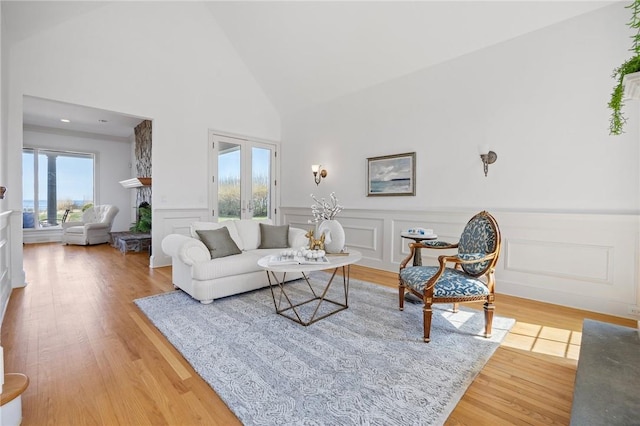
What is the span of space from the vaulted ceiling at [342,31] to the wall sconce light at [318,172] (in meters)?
1.26

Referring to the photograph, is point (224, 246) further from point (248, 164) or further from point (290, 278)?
point (248, 164)

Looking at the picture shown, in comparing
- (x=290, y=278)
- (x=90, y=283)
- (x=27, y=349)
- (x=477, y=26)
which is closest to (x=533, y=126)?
(x=477, y=26)

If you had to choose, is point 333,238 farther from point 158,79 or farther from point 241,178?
point 158,79

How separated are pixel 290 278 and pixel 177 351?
5.93 ft

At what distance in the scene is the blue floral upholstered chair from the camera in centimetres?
226

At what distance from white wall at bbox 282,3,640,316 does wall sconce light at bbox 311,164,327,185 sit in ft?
3.59

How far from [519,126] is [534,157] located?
40 centimetres

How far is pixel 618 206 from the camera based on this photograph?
2777 mm

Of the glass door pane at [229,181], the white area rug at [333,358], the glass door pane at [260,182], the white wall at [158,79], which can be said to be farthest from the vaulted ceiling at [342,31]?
the white area rug at [333,358]

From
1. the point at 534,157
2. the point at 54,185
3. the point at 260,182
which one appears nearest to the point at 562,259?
the point at 534,157

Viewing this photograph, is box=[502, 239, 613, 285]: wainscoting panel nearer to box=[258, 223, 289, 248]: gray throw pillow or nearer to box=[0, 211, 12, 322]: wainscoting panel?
box=[258, 223, 289, 248]: gray throw pillow

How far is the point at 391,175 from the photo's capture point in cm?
448

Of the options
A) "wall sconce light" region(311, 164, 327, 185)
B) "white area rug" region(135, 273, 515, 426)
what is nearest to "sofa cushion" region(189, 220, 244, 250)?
"white area rug" region(135, 273, 515, 426)

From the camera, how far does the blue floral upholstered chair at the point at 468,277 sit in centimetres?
226
